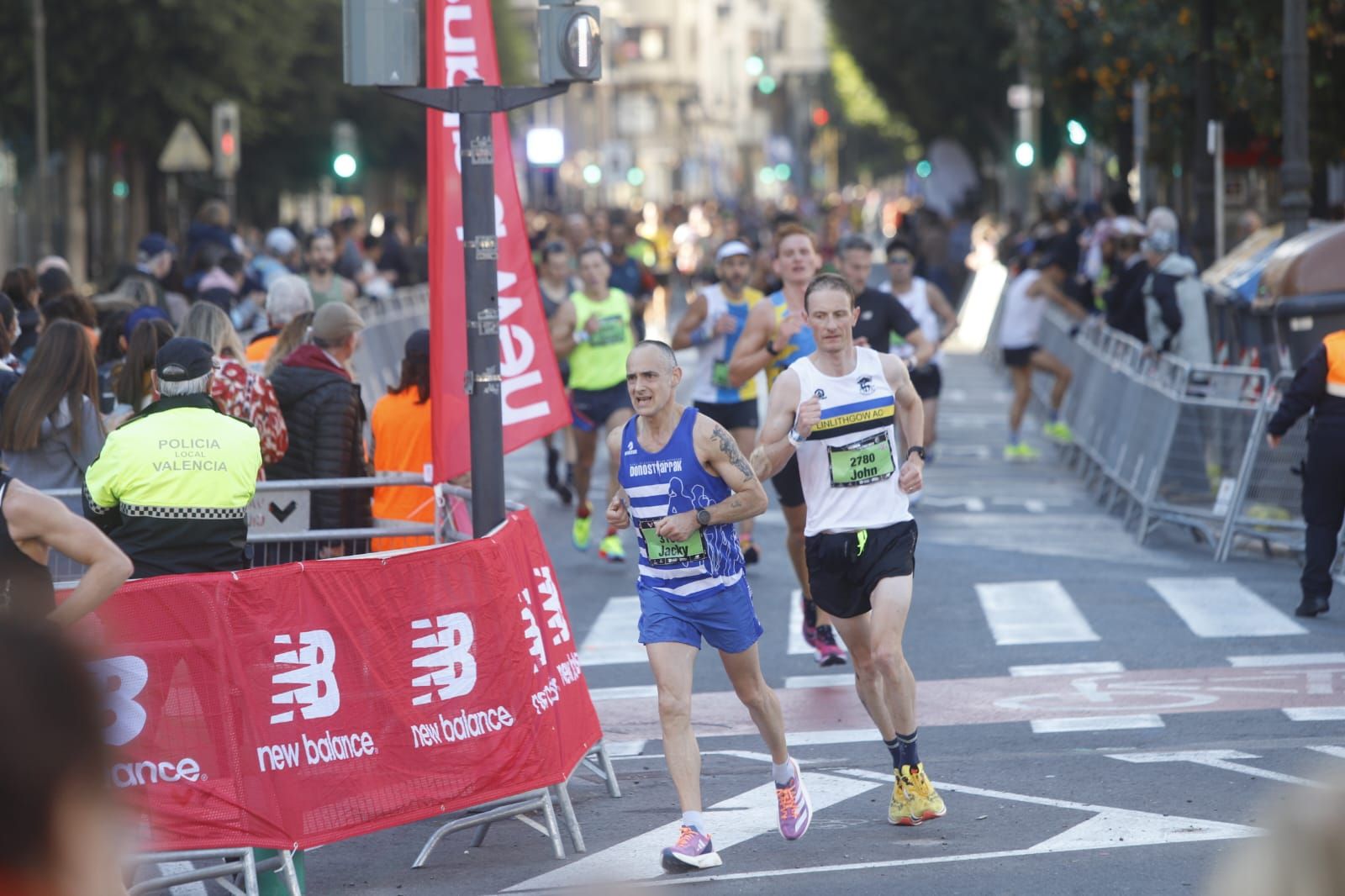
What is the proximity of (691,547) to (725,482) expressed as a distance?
0.89 feet

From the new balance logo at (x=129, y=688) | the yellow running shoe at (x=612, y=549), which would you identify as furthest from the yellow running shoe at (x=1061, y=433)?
the new balance logo at (x=129, y=688)

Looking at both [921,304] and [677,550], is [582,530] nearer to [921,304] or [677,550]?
[921,304]

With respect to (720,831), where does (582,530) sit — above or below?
above

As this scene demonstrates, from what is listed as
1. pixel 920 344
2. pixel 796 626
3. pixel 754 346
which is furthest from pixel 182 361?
pixel 796 626

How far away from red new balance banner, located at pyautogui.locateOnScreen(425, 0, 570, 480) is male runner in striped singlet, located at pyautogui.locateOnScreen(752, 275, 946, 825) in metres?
1.65

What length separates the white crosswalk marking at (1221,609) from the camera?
39.0ft

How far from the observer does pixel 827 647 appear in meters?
11.2

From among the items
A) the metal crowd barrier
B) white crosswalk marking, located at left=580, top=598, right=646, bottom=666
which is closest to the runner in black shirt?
white crosswalk marking, located at left=580, top=598, right=646, bottom=666

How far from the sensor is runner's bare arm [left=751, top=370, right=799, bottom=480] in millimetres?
8328

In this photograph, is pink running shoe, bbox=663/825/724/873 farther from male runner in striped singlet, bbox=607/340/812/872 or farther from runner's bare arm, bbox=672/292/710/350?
runner's bare arm, bbox=672/292/710/350

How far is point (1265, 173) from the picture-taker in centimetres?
2936

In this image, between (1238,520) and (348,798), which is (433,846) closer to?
(348,798)

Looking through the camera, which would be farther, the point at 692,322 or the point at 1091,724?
the point at 692,322

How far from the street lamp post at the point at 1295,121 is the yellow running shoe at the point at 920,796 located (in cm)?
1112
